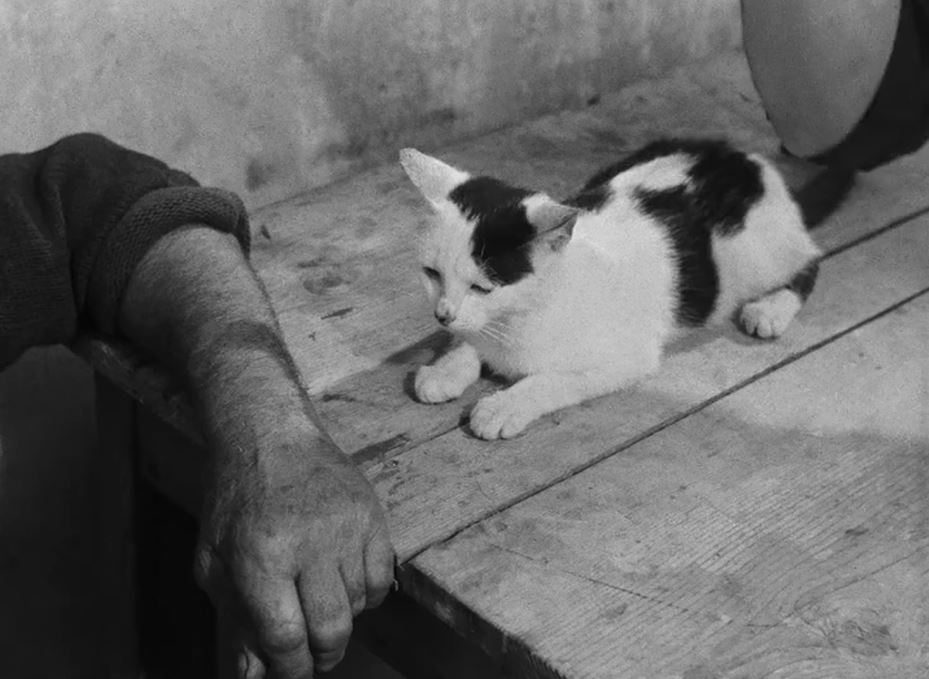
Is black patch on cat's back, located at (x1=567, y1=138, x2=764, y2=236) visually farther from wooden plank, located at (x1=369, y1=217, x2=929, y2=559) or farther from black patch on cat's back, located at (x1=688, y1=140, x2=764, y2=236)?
wooden plank, located at (x1=369, y1=217, x2=929, y2=559)

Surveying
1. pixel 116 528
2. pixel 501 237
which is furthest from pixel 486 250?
pixel 116 528

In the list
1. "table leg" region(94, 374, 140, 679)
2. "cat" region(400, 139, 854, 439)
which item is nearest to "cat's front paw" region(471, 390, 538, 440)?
"cat" region(400, 139, 854, 439)

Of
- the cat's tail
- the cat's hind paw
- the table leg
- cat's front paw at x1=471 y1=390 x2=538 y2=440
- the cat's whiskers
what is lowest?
the table leg

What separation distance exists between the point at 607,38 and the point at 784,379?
0.95m

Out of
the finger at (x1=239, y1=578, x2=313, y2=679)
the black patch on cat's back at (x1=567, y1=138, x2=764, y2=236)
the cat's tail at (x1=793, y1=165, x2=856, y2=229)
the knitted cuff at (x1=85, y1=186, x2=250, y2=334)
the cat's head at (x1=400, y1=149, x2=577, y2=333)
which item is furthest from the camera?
the cat's tail at (x1=793, y1=165, x2=856, y2=229)

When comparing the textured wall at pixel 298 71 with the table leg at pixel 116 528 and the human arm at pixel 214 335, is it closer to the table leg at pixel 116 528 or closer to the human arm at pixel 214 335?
the human arm at pixel 214 335

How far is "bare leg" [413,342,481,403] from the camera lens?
1.43 meters

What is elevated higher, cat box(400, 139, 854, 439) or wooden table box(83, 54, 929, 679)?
cat box(400, 139, 854, 439)

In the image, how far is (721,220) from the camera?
161cm

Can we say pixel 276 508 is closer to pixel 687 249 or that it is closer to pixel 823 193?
pixel 687 249

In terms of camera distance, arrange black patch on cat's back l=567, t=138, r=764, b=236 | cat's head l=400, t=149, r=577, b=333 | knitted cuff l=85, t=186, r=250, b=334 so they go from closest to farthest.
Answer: cat's head l=400, t=149, r=577, b=333
knitted cuff l=85, t=186, r=250, b=334
black patch on cat's back l=567, t=138, r=764, b=236

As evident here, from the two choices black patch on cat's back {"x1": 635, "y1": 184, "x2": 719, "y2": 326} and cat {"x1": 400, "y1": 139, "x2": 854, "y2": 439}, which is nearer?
cat {"x1": 400, "y1": 139, "x2": 854, "y2": 439}

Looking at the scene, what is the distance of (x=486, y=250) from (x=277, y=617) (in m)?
0.46

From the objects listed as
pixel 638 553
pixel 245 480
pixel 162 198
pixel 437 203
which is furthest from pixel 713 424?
pixel 162 198
